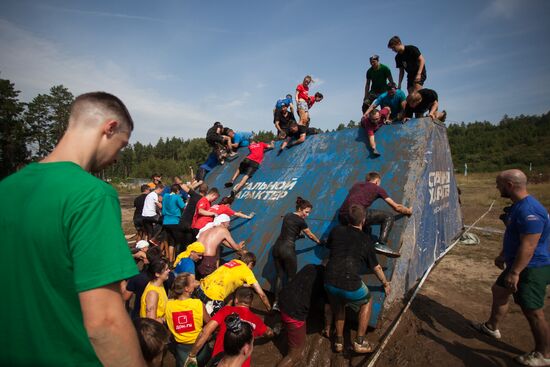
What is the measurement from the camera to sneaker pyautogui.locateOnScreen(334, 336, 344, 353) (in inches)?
148

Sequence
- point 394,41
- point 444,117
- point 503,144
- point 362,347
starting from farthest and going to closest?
point 503,144
point 394,41
point 444,117
point 362,347

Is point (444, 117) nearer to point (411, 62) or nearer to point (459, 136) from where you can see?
point (411, 62)

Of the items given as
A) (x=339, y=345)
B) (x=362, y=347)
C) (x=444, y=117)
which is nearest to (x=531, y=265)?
(x=362, y=347)

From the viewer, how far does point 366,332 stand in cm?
399

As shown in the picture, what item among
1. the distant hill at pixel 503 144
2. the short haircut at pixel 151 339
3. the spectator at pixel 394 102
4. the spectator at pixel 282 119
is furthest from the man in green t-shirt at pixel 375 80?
the distant hill at pixel 503 144

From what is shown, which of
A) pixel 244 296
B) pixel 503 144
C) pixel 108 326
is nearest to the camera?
pixel 108 326

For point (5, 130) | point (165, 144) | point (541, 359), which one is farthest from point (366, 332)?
point (165, 144)

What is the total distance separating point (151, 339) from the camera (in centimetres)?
230

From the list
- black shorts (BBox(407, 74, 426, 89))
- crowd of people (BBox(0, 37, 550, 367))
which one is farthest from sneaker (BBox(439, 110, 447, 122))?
black shorts (BBox(407, 74, 426, 89))

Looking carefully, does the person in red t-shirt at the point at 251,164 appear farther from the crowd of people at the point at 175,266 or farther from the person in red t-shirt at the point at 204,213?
the person in red t-shirt at the point at 204,213

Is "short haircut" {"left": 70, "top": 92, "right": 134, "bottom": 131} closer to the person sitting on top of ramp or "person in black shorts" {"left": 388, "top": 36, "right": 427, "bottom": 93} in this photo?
the person sitting on top of ramp

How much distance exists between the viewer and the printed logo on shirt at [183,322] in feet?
11.3

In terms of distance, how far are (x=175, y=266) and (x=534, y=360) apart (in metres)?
4.95

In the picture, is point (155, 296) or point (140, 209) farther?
point (140, 209)
